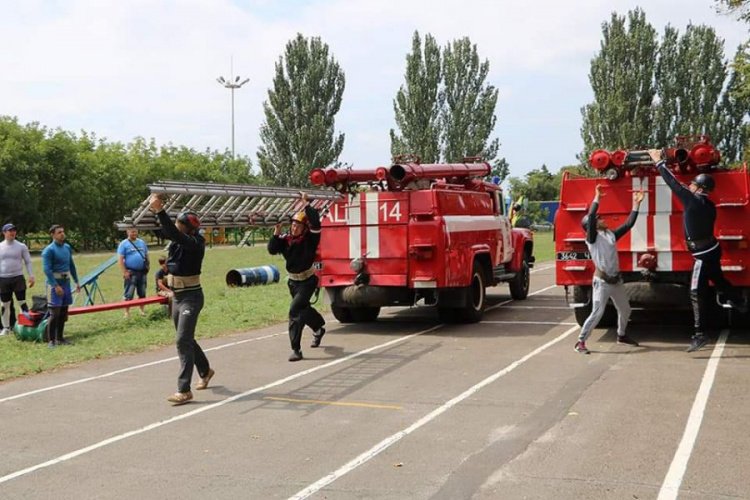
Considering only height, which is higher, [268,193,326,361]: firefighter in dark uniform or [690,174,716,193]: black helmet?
[690,174,716,193]: black helmet

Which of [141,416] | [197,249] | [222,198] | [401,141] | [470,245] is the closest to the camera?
[141,416]

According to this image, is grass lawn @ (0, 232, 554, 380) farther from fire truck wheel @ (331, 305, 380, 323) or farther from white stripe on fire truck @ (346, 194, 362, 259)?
white stripe on fire truck @ (346, 194, 362, 259)

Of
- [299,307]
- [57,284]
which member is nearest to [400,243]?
[299,307]

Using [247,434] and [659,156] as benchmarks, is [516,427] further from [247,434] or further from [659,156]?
[659,156]

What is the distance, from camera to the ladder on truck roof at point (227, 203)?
16.7 m

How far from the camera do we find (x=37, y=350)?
11.6 meters

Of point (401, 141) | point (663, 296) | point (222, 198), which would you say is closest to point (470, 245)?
point (663, 296)

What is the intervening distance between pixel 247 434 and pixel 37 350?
622cm

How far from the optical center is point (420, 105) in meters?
50.2

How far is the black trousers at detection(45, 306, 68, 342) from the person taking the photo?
39.4 feet

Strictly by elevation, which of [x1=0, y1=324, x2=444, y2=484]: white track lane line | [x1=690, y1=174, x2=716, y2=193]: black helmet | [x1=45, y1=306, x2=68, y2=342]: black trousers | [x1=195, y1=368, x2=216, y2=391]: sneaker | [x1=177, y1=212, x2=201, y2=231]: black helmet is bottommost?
[x1=0, y1=324, x2=444, y2=484]: white track lane line

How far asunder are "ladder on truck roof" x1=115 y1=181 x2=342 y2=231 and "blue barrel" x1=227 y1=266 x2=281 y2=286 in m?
1.34

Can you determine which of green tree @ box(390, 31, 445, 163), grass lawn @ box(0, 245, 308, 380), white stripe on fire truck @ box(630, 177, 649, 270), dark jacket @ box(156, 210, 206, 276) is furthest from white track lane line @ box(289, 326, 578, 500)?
green tree @ box(390, 31, 445, 163)

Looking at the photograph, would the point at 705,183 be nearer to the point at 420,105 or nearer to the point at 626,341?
the point at 626,341
